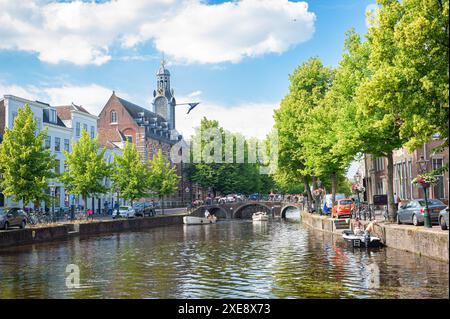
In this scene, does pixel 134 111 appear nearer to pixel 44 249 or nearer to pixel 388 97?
pixel 44 249

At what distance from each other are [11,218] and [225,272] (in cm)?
2077

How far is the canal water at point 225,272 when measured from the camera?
58.5ft

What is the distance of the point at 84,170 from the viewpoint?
53.8 m

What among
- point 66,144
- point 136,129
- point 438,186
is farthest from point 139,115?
point 438,186

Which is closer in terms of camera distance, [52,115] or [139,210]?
[139,210]

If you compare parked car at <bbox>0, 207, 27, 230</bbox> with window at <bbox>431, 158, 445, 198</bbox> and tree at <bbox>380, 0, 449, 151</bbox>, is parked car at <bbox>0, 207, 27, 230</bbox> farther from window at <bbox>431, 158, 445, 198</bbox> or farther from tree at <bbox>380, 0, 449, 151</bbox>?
window at <bbox>431, 158, 445, 198</bbox>

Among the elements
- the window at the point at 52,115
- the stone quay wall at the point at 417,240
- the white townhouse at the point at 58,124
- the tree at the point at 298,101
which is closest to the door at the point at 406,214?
the stone quay wall at the point at 417,240

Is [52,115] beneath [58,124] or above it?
above

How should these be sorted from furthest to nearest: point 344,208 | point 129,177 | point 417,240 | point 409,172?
point 129,177 → point 409,172 → point 344,208 → point 417,240

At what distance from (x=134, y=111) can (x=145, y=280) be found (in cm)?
9030

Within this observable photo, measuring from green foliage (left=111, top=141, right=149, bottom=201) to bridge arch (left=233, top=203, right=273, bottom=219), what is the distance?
29.2 metres

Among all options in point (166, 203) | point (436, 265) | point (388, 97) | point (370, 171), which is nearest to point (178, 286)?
point (436, 265)

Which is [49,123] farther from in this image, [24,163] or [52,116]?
[24,163]

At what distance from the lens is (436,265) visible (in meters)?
21.6
